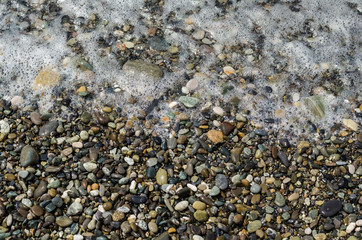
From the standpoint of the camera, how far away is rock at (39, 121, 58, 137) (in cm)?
386

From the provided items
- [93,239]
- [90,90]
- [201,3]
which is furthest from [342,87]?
[93,239]

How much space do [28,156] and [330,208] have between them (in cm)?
269

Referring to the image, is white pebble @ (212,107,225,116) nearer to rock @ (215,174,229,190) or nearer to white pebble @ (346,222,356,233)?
rock @ (215,174,229,190)

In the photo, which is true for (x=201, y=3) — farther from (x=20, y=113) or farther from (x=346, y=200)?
(x=346, y=200)

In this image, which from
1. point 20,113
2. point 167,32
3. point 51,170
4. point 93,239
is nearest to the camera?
point 93,239

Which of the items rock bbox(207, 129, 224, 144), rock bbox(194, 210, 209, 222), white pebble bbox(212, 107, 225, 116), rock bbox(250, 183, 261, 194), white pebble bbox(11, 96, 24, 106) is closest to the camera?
rock bbox(194, 210, 209, 222)

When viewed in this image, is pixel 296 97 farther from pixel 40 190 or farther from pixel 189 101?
pixel 40 190

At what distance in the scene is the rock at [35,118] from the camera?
393 cm

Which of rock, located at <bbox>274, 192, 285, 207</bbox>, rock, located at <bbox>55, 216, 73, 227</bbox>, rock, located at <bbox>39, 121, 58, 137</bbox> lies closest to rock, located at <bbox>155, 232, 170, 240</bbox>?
rock, located at <bbox>55, 216, 73, 227</bbox>

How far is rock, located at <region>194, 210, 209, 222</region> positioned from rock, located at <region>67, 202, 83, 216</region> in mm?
981

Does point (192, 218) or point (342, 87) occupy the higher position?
point (342, 87)

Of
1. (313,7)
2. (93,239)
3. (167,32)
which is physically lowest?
(93,239)

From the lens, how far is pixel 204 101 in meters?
4.12

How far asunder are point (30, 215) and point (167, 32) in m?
2.50
